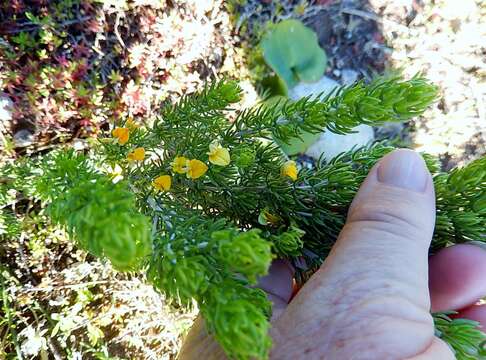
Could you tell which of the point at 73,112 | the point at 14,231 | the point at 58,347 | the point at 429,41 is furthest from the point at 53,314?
the point at 429,41

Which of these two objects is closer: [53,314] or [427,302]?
[427,302]

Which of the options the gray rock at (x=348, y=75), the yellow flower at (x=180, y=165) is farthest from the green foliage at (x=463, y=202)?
the gray rock at (x=348, y=75)

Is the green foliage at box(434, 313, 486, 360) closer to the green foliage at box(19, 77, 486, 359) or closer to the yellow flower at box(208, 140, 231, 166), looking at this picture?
the green foliage at box(19, 77, 486, 359)

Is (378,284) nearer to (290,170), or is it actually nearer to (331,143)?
(290,170)

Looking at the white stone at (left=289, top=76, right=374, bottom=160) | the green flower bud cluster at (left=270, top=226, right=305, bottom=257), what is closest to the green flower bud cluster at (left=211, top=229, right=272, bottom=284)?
the green flower bud cluster at (left=270, top=226, right=305, bottom=257)

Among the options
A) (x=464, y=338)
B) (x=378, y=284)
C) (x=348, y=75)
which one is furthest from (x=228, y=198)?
(x=348, y=75)

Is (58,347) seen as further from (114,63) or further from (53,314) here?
(114,63)
